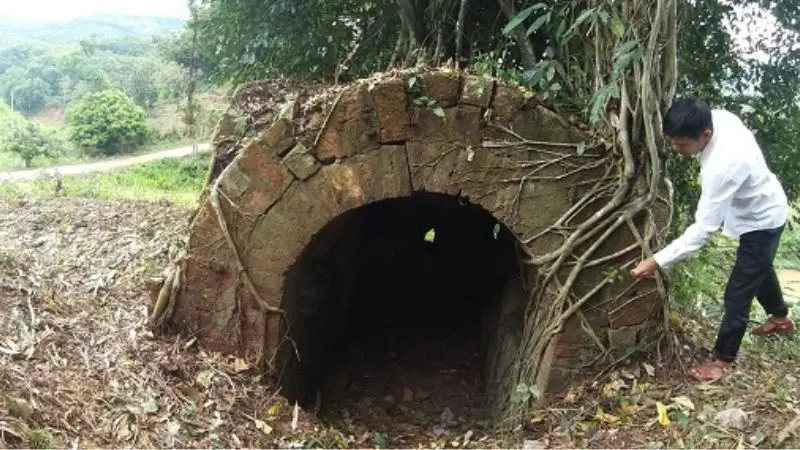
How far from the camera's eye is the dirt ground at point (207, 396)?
3566 millimetres

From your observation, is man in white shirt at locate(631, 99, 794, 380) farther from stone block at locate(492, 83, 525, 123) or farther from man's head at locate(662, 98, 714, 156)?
stone block at locate(492, 83, 525, 123)

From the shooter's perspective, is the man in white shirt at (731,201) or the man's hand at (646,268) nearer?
the man in white shirt at (731,201)

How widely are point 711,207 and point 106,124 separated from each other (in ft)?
69.6

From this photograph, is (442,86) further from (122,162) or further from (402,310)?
(122,162)

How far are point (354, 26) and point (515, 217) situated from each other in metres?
3.64

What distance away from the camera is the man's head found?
349 centimetres

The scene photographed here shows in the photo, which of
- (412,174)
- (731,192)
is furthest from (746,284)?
(412,174)

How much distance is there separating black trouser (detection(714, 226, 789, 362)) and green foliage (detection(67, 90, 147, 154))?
20692 mm

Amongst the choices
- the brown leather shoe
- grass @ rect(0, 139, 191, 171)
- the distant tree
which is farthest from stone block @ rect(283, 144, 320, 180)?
the distant tree

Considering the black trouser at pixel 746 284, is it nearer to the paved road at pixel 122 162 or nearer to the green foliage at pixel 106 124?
the paved road at pixel 122 162

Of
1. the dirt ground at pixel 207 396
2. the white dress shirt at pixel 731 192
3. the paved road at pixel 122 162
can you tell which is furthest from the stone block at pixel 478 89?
the paved road at pixel 122 162

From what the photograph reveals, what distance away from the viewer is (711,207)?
3.55 metres

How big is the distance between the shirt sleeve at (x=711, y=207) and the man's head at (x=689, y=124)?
0.19m

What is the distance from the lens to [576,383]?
4320mm
